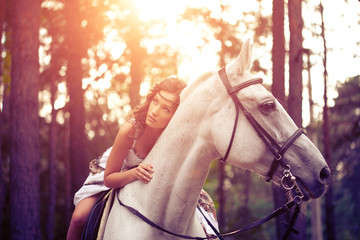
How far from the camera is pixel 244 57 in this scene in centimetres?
316

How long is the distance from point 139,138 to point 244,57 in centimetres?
126

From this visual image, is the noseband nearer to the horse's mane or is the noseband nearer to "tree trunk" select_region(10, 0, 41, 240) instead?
the horse's mane

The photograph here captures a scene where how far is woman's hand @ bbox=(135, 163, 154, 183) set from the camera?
10.9 ft


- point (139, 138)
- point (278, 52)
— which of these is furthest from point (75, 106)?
point (139, 138)

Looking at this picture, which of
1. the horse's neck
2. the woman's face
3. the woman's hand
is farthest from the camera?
the woman's face

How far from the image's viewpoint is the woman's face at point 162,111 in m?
3.47

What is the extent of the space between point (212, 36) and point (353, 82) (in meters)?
7.33

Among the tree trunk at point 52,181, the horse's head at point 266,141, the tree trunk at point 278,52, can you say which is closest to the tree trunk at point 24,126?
the tree trunk at point 278,52

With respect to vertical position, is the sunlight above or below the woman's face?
above

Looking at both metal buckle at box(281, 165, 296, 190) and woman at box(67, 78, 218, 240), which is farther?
woman at box(67, 78, 218, 240)

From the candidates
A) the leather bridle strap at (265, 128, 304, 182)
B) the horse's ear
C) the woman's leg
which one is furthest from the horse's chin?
the woman's leg

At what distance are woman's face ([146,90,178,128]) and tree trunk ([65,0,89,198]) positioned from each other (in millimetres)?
6821

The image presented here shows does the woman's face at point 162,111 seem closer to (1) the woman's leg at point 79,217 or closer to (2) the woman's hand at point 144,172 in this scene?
(2) the woman's hand at point 144,172

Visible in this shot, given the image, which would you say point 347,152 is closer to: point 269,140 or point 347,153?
point 347,153
